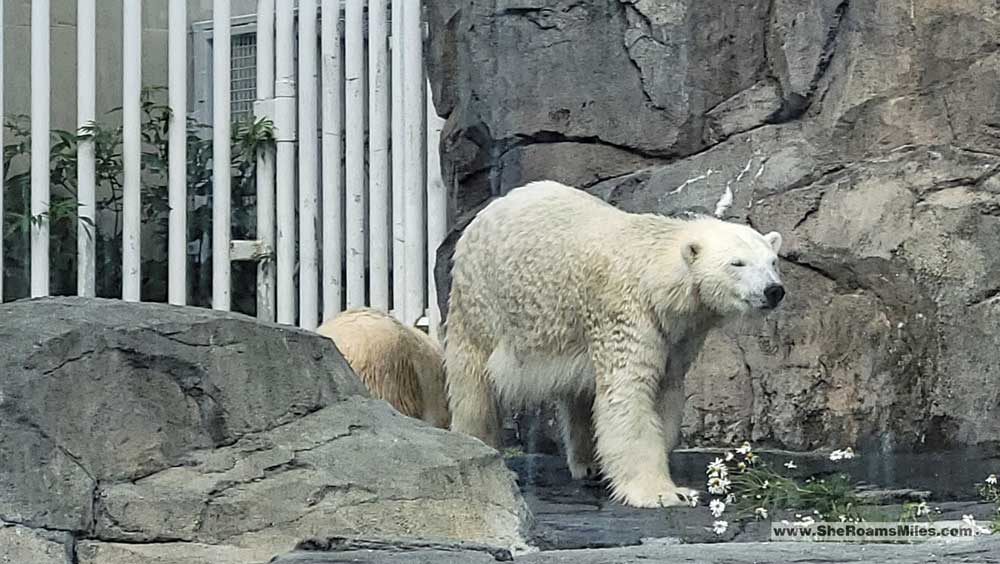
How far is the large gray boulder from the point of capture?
4270mm

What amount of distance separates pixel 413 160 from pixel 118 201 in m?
1.60

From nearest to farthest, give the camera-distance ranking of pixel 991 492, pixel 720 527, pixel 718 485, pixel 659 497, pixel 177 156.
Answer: pixel 720 527
pixel 991 492
pixel 718 485
pixel 659 497
pixel 177 156

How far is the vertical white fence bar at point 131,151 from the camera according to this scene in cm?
882

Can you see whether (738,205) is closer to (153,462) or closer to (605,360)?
(605,360)

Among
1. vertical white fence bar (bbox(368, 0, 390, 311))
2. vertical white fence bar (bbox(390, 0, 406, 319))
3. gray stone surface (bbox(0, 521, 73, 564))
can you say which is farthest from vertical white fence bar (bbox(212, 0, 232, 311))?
gray stone surface (bbox(0, 521, 73, 564))

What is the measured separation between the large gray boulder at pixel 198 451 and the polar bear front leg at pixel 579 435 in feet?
7.19

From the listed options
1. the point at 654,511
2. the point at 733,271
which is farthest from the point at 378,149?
the point at 654,511

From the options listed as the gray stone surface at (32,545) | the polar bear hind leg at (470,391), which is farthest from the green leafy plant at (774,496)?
the gray stone surface at (32,545)

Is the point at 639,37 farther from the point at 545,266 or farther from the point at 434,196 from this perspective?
the point at 545,266

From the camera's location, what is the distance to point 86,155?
345 inches

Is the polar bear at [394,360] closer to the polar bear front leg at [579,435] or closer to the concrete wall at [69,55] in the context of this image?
the polar bear front leg at [579,435]

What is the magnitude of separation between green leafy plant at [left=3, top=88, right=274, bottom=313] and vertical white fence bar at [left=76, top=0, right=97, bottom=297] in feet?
0.10

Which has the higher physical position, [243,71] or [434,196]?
[243,71]

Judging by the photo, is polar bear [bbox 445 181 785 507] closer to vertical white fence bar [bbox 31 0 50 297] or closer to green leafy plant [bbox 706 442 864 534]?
green leafy plant [bbox 706 442 864 534]
